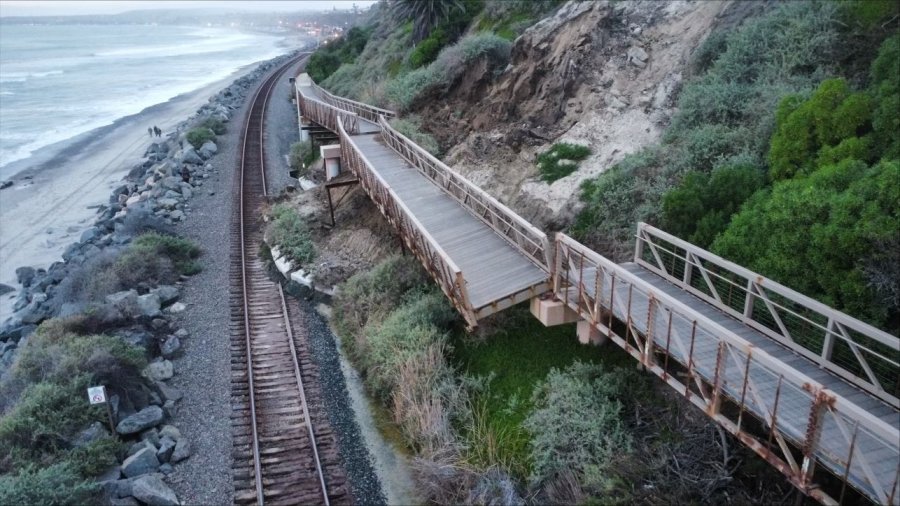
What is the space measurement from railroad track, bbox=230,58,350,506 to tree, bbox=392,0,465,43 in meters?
18.0

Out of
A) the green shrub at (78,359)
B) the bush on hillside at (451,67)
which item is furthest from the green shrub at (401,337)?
the bush on hillside at (451,67)

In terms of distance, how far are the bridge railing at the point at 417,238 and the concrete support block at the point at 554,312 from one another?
1.22 meters

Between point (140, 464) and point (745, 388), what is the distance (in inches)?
383

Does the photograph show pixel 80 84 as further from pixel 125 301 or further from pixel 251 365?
pixel 251 365

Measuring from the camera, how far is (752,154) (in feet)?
41.6

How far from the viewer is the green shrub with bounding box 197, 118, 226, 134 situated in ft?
126

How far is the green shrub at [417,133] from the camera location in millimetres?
21520

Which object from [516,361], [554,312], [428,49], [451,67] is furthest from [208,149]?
[554,312]

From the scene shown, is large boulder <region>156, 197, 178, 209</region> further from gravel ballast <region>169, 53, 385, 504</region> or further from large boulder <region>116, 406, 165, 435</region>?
large boulder <region>116, 406, 165, 435</region>

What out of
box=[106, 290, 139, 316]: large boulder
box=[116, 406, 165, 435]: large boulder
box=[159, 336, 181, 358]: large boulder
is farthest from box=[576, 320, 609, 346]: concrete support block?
box=[106, 290, 139, 316]: large boulder

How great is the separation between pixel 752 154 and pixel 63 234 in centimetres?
2859

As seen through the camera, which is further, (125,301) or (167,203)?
(167,203)

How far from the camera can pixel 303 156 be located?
3016cm

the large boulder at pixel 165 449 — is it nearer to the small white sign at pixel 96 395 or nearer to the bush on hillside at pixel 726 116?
the small white sign at pixel 96 395
